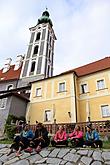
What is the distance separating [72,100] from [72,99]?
0.11 metres

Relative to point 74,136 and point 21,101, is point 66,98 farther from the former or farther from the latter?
point 74,136

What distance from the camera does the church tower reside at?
31.4m

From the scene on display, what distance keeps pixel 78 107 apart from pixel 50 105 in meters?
3.00

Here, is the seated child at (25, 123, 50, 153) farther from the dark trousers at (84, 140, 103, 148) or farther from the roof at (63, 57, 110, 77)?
the roof at (63, 57, 110, 77)

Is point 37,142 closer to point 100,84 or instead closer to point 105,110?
point 105,110

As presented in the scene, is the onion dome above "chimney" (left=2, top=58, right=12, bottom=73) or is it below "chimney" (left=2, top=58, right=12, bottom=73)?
above

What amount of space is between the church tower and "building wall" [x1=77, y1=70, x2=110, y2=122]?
11399 mm

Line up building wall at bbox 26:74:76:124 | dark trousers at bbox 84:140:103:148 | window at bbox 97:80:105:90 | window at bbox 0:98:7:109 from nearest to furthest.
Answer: dark trousers at bbox 84:140:103:148 → building wall at bbox 26:74:76:124 → window at bbox 0:98:7:109 → window at bbox 97:80:105:90

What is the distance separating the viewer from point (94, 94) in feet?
64.7

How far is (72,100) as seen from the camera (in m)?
19.3

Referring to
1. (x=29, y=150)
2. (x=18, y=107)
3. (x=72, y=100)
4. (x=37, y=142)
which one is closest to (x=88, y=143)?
(x=37, y=142)

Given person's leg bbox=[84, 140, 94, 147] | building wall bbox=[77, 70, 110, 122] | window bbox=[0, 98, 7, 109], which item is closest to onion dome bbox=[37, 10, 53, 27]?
building wall bbox=[77, 70, 110, 122]

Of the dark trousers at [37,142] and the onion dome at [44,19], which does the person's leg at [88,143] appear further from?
the onion dome at [44,19]

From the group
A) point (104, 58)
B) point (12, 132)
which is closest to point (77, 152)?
point (12, 132)
